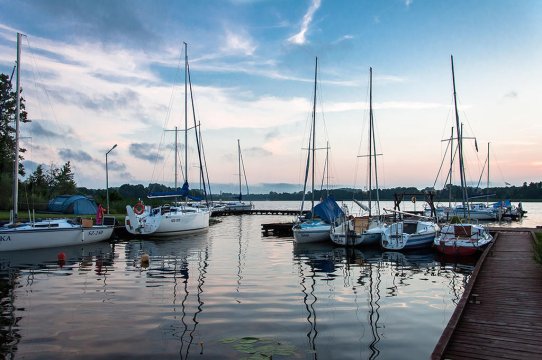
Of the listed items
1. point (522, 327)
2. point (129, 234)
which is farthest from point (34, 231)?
point (522, 327)

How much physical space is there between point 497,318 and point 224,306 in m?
7.49

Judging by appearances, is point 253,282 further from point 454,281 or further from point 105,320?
point 454,281

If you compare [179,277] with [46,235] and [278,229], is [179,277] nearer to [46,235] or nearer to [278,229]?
[46,235]

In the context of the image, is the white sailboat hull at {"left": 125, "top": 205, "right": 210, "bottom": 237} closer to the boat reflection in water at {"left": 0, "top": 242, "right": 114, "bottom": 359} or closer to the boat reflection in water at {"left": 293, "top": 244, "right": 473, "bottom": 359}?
the boat reflection in water at {"left": 0, "top": 242, "right": 114, "bottom": 359}

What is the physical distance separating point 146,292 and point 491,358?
37.1 feet

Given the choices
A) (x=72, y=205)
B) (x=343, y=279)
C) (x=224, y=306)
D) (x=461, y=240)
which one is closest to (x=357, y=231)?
(x=461, y=240)

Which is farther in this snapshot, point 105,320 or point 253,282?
point 253,282

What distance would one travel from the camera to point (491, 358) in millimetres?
7785

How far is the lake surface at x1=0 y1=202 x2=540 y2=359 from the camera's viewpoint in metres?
9.61

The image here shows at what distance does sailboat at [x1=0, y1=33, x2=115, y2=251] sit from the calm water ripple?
164 cm

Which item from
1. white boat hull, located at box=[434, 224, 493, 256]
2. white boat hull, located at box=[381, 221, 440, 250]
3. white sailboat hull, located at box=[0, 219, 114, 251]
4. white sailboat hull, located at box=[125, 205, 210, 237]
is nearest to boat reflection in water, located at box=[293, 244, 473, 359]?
white boat hull, located at box=[381, 221, 440, 250]

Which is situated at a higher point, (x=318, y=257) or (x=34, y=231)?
(x=34, y=231)

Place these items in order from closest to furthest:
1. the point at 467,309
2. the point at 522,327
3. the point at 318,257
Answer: the point at 522,327, the point at 467,309, the point at 318,257

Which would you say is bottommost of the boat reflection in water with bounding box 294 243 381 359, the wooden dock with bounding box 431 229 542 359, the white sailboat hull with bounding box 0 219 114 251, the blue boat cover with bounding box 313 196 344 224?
the boat reflection in water with bounding box 294 243 381 359
